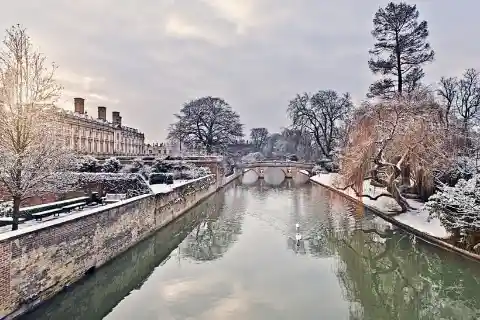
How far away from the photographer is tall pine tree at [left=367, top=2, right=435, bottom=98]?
→ 2512 cm

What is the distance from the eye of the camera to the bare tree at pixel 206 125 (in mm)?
52906

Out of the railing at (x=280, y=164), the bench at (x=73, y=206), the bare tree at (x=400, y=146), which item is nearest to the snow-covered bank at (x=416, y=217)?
the bare tree at (x=400, y=146)

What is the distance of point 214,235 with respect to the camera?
17.3 metres

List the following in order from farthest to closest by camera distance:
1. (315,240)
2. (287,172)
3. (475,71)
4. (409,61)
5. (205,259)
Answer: (287,172) < (475,71) < (409,61) < (315,240) < (205,259)

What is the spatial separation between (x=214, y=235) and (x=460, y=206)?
943 cm

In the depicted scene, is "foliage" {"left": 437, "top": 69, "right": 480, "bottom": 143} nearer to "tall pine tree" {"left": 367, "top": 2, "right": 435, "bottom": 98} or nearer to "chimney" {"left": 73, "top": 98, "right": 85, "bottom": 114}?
"tall pine tree" {"left": 367, "top": 2, "right": 435, "bottom": 98}

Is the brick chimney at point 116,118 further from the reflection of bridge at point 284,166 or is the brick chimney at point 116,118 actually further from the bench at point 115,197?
the bench at point 115,197

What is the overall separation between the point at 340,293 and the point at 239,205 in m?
17.0

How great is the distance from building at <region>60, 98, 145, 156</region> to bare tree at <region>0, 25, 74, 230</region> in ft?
A: 80.4

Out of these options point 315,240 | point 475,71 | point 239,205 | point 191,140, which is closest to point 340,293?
point 315,240

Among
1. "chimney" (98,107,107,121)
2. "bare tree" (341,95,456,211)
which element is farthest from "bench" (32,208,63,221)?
"chimney" (98,107,107,121)

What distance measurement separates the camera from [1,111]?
33.7 ft

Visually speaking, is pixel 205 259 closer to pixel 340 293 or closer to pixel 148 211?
pixel 148 211

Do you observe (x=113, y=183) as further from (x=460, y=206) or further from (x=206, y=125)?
(x=206, y=125)
